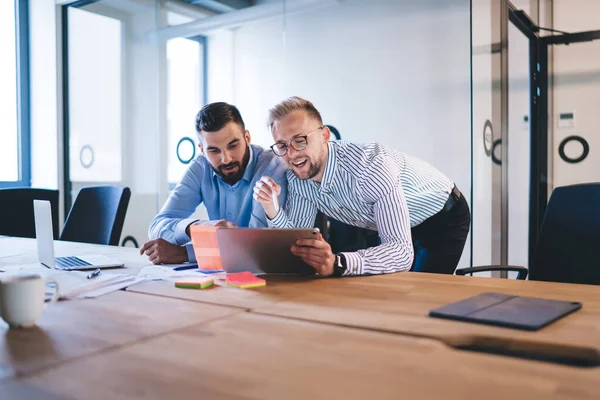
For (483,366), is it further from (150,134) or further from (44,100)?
(44,100)

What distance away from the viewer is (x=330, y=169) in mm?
2227

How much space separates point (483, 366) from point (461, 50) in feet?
12.7

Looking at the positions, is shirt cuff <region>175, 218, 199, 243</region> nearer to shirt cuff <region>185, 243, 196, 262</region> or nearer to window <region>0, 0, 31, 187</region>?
shirt cuff <region>185, 243, 196, 262</region>

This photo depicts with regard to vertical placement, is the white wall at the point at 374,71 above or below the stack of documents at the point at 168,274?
above

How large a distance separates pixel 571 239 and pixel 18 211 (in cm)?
342

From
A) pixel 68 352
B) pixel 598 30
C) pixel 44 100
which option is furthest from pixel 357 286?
pixel 44 100

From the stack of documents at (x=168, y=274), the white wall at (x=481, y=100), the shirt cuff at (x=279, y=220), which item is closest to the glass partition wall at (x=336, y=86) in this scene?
the white wall at (x=481, y=100)

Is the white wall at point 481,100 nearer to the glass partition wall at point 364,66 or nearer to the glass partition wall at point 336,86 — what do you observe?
the glass partition wall at point 336,86

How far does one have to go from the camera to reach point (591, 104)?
14.9ft

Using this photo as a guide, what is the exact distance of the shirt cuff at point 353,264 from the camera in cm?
179

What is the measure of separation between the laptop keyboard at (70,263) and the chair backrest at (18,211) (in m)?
1.53

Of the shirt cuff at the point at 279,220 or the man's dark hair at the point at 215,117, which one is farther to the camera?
the man's dark hair at the point at 215,117

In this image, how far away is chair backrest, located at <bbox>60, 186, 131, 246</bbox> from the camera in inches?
122

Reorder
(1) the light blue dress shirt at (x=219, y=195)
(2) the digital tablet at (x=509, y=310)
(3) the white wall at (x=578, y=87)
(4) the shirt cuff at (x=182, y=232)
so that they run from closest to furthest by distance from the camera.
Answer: (2) the digital tablet at (x=509, y=310) < (4) the shirt cuff at (x=182, y=232) < (1) the light blue dress shirt at (x=219, y=195) < (3) the white wall at (x=578, y=87)
